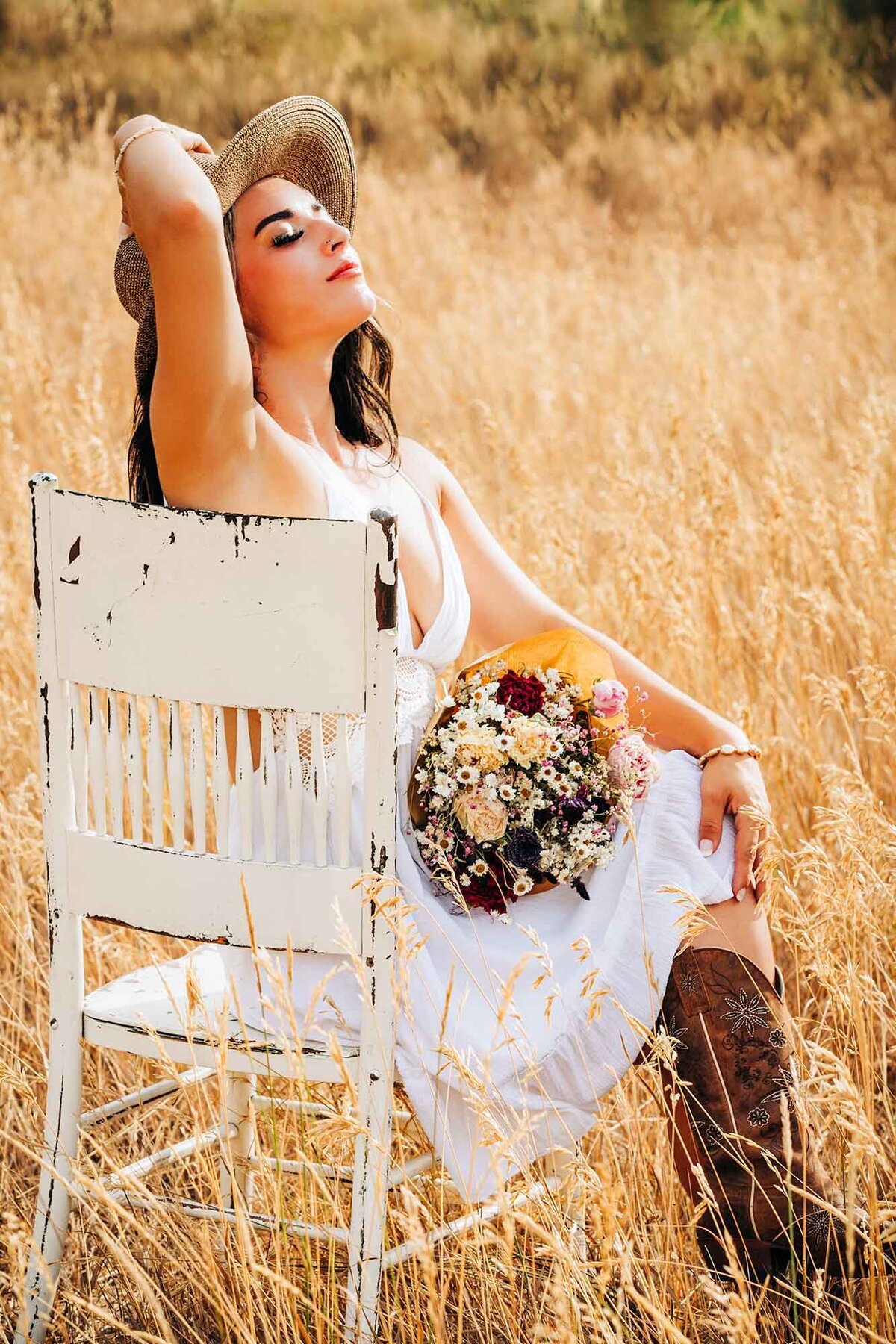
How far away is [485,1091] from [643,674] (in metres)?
0.75

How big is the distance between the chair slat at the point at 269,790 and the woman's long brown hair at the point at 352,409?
610mm

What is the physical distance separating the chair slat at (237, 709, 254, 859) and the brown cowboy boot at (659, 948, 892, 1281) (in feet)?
1.74

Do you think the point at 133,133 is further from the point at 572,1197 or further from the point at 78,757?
the point at 572,1197

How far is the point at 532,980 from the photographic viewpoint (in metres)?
1.58

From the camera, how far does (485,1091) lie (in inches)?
52.2

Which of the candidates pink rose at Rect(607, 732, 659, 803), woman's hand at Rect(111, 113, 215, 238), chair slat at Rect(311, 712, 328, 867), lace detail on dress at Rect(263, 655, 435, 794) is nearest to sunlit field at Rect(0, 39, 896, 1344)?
pink rose at Rect(607, 732, 659, 803)

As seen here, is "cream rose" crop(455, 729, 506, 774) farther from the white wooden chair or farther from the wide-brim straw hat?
the wide-brim straw hat

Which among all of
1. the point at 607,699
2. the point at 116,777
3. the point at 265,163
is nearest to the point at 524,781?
the point at 607,699

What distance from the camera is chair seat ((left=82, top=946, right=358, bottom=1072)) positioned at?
150cm

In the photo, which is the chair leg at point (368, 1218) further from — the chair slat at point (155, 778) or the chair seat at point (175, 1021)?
the chair slat at point (155, 778)

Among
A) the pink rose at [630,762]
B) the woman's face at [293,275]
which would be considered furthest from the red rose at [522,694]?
the woman's face at [293,275]

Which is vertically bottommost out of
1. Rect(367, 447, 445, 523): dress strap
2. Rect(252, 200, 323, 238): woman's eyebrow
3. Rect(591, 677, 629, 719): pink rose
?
Rect(591, 677, 629, 719): pink rose

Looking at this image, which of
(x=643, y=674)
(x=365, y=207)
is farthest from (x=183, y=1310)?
(x=365, y=207)

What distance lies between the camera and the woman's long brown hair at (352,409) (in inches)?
76.6
